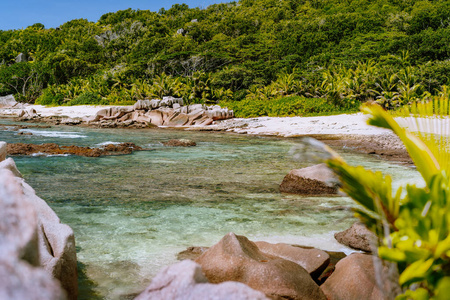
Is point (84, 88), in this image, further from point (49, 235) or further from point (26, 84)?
point (49, 235)

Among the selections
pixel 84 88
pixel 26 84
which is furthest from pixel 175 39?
pixel 26 84

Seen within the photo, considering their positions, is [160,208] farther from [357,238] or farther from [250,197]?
[357,238]

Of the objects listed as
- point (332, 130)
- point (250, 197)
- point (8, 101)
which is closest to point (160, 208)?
point (250, 197)

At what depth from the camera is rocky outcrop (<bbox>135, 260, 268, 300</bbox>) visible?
6.02ft

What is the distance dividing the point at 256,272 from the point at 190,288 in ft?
7.19

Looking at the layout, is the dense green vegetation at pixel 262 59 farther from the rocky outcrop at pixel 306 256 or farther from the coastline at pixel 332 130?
the rocky outcrop at pixel 306 256

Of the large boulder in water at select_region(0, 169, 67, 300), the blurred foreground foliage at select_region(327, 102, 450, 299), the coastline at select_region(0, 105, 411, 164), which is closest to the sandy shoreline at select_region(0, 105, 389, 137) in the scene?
the coastline at select_region(0, 105, 411, 164)

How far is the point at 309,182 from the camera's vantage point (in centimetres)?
991

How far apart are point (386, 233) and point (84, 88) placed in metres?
61.4

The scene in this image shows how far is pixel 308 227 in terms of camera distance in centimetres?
723

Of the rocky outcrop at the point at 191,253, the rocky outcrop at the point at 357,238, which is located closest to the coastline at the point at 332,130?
the rocky outcrop at the point at 357,238

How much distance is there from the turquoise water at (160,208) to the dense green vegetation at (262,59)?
20.5 meters

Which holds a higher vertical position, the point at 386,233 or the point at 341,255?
the point at 386,233

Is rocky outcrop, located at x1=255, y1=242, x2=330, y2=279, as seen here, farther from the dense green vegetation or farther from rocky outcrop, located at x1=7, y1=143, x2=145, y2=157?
the dense green vegetation
